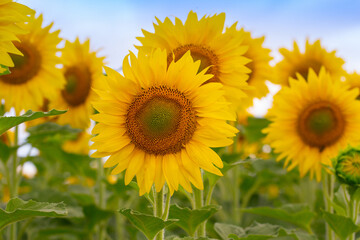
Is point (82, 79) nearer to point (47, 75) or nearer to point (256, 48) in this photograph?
point (47, 75)

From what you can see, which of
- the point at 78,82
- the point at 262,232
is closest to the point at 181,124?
the point at 262,232

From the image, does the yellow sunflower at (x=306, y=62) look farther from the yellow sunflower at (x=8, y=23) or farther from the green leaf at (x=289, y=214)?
the yellow sunflower at (x=8, y=23)

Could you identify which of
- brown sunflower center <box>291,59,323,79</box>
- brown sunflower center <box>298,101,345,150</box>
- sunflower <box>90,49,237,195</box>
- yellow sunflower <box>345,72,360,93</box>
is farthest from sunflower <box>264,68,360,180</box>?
sunflower <box>90,49,237,195</box>

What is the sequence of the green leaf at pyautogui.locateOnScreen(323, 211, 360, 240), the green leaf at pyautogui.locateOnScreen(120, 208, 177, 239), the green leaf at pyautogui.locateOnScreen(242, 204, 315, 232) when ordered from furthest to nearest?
the green leaf at pyautogui.locateOnScreen(242, 204, 315, 232) < the green leaf at pyautogui.locateOnScreen(323, 211, 360, 240) < the green leaf at pyautogui.locateOnScreen(120, 208, 177, 239)

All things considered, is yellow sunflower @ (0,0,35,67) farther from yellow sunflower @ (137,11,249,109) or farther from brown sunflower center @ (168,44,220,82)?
brown sunflower center @ (168,44,220,82)

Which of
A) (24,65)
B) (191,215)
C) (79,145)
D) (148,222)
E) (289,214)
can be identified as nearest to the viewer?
(148,222)

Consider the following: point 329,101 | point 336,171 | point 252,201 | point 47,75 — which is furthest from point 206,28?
point 252,201

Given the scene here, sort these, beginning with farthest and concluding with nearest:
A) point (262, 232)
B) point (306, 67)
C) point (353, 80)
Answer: point (306, 67) < point (353, 80) < point (262, 232)

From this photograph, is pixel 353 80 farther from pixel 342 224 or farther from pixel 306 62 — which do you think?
pixel 342 224
